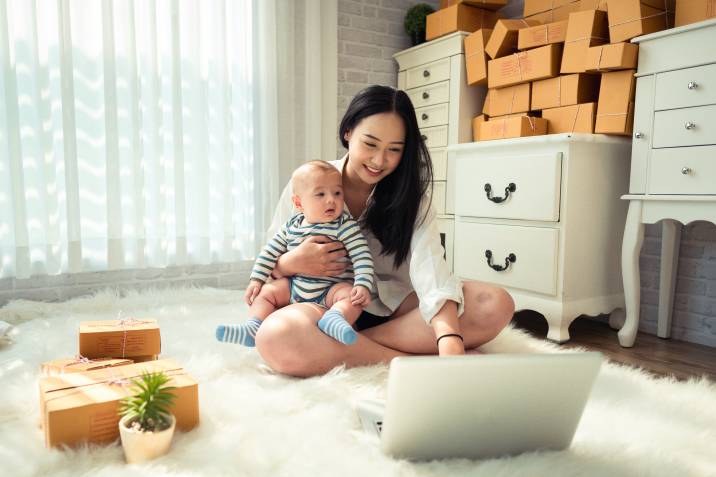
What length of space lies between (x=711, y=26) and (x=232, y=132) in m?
1.86

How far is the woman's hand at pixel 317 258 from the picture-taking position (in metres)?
1.40

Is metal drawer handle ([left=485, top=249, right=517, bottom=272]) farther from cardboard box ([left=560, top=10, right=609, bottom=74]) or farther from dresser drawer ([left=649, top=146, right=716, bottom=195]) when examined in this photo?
cardboard box ([left=560, top=10, right=609, bottom=74])

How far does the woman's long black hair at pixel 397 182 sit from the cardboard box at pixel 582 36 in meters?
0.87

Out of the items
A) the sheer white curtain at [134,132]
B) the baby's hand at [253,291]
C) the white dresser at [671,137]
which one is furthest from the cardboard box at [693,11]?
the sheer white curtain at [134,132]

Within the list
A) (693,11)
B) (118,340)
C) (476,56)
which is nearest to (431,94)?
(476,56)

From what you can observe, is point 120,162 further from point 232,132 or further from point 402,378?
point 402,378

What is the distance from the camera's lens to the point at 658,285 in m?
2.10

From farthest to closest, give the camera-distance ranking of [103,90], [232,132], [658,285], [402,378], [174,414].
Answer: [232,132] < [103,90] < [658,285] < [174,414] < [402,378]

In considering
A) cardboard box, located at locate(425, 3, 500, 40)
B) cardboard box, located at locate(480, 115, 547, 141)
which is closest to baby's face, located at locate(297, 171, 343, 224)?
cardboard box, located at locate(480, 115, 547, 141)

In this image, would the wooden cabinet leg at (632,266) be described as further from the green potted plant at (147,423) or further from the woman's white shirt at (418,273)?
the green potted plant at (147,423)

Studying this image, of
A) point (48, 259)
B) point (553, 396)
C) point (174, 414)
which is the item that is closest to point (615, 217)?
point (553, 396)

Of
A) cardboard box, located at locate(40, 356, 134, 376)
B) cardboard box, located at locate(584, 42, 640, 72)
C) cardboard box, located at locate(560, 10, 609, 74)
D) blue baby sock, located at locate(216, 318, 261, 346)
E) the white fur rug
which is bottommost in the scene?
the white fur rug

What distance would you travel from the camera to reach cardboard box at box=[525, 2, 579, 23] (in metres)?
2.21

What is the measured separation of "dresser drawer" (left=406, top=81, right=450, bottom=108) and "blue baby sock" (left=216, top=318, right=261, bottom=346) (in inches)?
65.1
